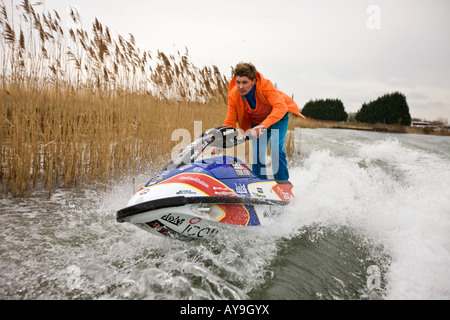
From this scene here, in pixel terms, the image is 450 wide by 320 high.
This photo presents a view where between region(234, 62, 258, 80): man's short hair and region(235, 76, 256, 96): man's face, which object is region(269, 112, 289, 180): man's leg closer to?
region(235, 76, 256, 96): man's face

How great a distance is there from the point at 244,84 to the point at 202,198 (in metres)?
1.74

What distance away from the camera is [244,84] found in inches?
150

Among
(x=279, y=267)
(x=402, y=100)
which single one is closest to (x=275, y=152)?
(x=279, y=267)

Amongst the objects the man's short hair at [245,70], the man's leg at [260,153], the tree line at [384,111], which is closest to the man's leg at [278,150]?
the man's leg at [260,153]

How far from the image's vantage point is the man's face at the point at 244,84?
377cm

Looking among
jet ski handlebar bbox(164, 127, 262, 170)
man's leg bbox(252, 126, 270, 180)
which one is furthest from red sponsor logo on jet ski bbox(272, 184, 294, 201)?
jet ski handlebar bbox(164, 127, 262, 170)

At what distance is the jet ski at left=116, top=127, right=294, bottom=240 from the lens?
2.59m

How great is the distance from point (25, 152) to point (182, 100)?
361 centimetres

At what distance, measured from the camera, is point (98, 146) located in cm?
493

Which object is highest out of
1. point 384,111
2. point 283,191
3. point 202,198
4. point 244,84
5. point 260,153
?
point 384,111

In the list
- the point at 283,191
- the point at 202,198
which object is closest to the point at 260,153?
the point at 283,191

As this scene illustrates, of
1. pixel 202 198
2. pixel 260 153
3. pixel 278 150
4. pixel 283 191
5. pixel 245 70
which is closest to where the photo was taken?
pixel 202 198

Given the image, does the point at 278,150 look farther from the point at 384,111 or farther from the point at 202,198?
the point at 384,111

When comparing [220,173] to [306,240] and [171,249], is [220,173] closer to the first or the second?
[171,249]
